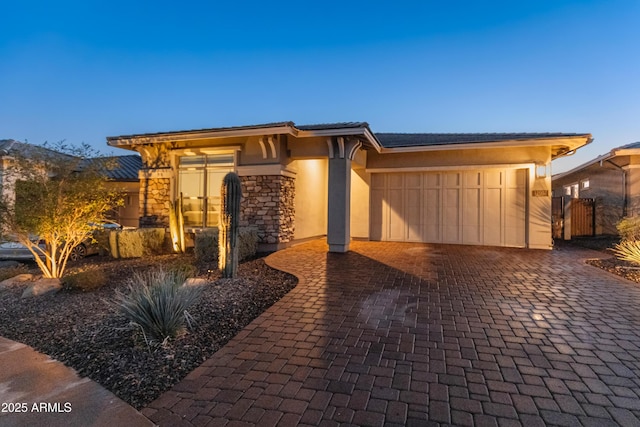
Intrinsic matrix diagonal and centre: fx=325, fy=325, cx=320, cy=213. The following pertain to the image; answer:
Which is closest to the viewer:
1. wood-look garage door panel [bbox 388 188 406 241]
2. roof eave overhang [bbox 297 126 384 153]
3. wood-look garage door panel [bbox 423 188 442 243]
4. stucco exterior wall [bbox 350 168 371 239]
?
roof eave overhang [bbox 297 126 384 153]

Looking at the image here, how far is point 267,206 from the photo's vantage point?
10.1m

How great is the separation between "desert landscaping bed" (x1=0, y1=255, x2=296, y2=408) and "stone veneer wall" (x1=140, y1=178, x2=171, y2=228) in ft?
15.5

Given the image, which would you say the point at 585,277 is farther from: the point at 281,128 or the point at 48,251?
the point at 48,251

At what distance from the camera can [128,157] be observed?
2217 cm

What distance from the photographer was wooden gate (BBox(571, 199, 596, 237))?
12844 millimetres

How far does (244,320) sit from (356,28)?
1305 centimetres

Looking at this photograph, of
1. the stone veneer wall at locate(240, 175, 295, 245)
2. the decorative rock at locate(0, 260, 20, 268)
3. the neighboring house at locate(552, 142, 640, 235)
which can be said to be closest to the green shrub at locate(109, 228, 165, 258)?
A: the decorative rock at locate(0, 260, 20, 268)

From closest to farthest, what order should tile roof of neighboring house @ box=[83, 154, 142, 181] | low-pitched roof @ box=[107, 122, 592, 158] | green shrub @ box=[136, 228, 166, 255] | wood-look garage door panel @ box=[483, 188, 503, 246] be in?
low-pitched roof @ box=[107, 122, 592, 158] → green shrub @ box=[136, 228, 166, 255] → wood-look garage door panel @ box=[483, 188, 503, 246] → tile roof of neighboring house @ box=[83, 154, 142, 181]

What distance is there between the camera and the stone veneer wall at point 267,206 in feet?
32.9

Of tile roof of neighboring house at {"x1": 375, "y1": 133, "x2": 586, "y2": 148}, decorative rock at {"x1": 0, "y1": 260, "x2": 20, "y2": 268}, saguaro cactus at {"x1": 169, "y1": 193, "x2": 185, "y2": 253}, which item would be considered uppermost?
tile roof of neighboring house at {"x1": 375, "y1": 133, "x2": 586, "y2": 148}

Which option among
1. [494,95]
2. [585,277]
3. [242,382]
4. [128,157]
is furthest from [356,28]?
[128,157]

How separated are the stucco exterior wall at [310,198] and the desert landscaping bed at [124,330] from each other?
4.91m

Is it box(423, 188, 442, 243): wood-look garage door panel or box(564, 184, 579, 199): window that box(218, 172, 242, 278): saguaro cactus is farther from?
box(564, 184, 579, 199): window

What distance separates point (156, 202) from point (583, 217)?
53.4 feet
